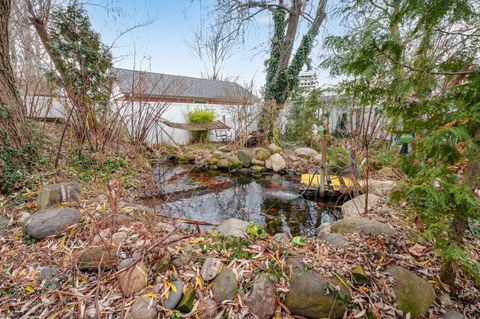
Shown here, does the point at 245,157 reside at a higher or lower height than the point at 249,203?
higher

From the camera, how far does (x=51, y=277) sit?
1519mm

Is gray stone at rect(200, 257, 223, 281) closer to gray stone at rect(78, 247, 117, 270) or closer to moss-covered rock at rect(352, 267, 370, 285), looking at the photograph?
gray stone at rect(78, 247, 117, 270)

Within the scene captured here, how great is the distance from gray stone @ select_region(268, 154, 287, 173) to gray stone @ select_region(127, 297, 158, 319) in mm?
5106

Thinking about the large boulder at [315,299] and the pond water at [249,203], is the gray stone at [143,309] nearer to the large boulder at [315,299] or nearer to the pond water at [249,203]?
the large boulder at [315,299]

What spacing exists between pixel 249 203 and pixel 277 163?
242cm

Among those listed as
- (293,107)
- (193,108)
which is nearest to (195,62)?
(193,108)

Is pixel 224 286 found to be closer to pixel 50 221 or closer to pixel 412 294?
pixel 412 294

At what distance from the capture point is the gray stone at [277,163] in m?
6.15

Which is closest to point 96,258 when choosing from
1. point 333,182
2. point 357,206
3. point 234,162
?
point 357,206

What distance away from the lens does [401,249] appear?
176 centimetres

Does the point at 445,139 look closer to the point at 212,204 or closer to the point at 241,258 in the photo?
the point at 241,258

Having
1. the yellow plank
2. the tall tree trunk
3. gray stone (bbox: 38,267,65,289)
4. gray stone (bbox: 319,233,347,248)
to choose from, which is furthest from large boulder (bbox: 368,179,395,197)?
the tall tree trunk

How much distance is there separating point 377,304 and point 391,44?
1591mm

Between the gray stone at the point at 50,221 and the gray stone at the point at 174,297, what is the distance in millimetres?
1269
